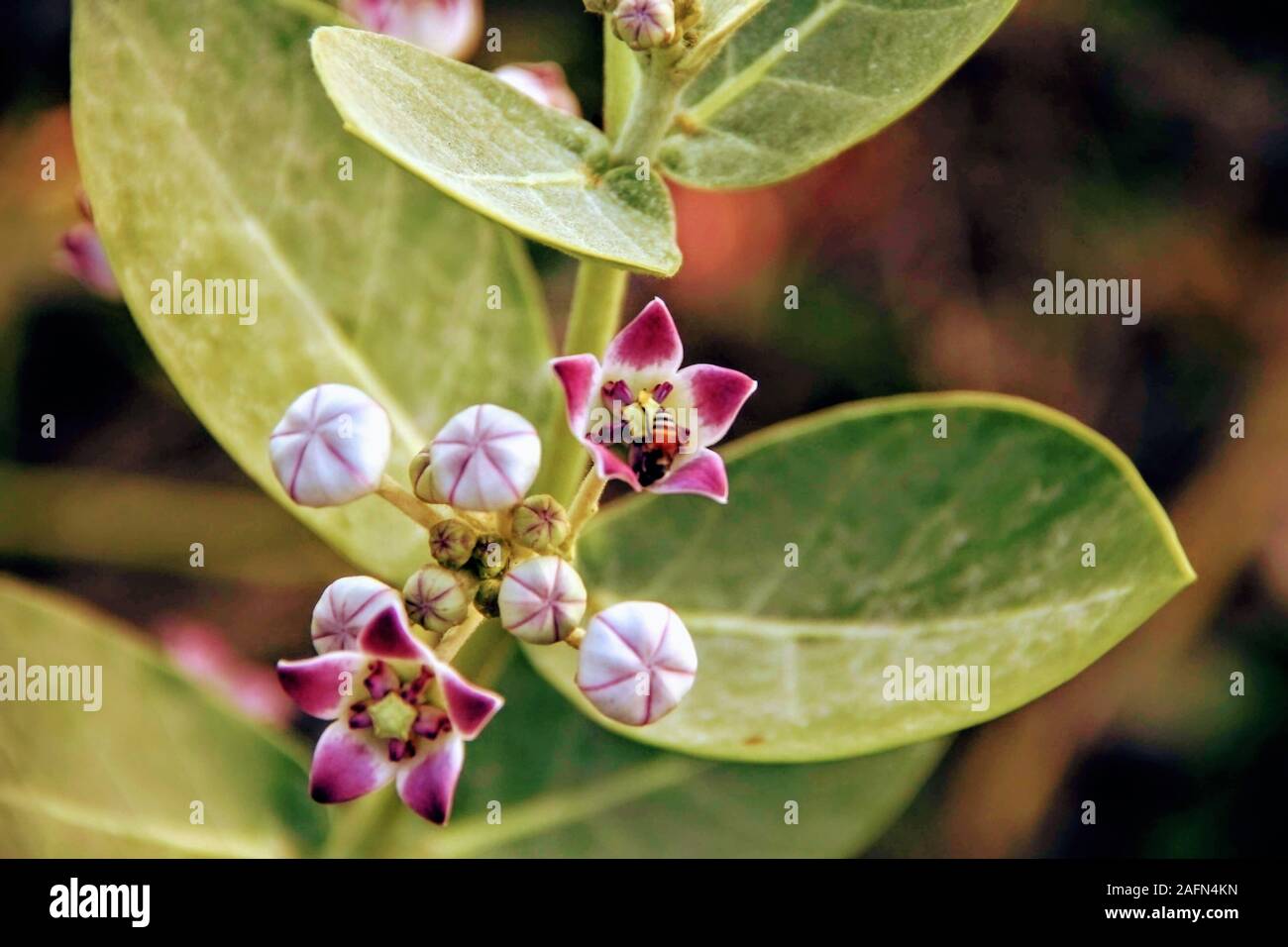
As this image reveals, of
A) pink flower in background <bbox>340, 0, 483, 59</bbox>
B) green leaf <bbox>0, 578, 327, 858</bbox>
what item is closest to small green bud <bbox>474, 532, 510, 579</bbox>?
pink flower in background <bbox>340, 0, 483, 59</bbox>

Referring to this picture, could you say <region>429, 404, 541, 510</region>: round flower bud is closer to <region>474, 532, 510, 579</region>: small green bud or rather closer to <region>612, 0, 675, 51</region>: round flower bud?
<region>474, 532, 510, 579</region>: small green bud

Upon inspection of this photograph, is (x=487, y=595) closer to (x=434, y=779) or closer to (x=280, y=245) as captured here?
(x=434, y=779)

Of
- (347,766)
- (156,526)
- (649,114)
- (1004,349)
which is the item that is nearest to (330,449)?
(347,766)

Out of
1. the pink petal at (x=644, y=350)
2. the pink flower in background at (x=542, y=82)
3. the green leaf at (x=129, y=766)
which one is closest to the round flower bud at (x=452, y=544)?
the pink petal at (x=644, y=350)

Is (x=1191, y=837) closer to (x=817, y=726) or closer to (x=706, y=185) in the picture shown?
(x=817, y=726)

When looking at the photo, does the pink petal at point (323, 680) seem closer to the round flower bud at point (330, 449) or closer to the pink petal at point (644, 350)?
the round flower bud at point (330, 449)
